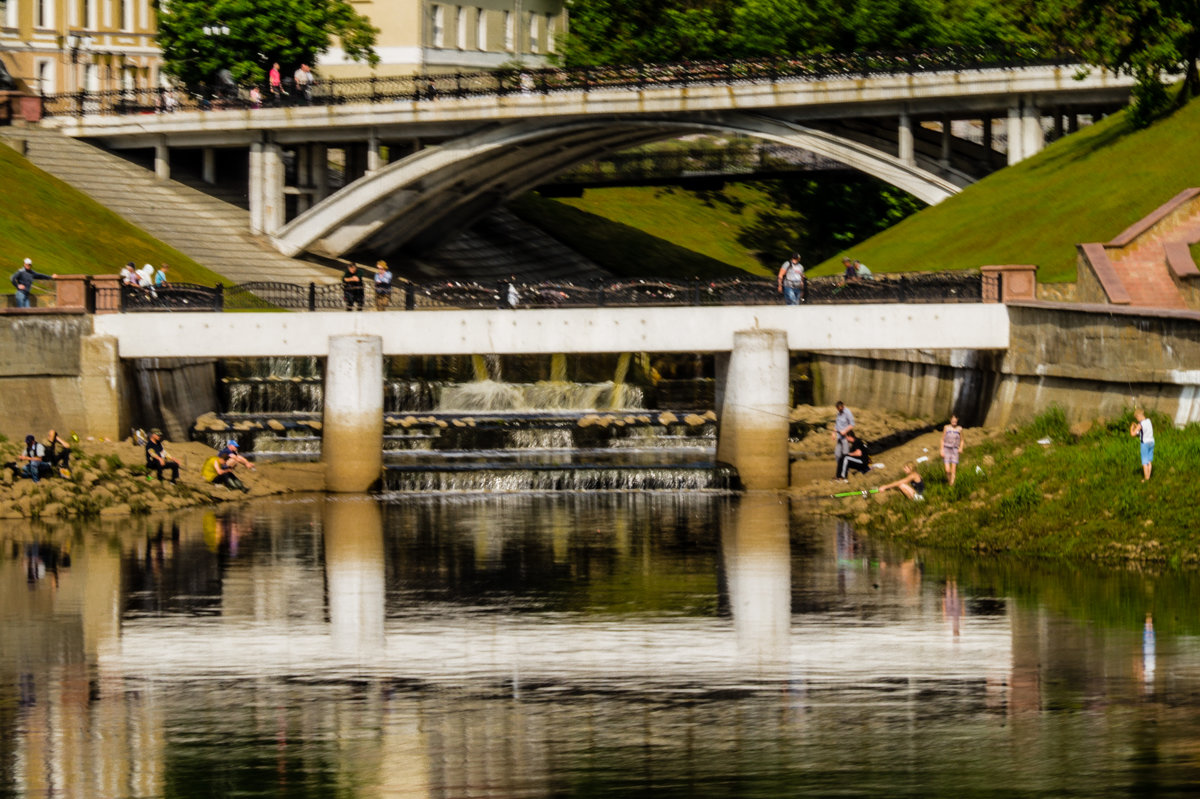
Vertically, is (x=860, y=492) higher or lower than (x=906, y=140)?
lower

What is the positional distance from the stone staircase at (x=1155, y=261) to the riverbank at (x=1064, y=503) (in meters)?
7.42

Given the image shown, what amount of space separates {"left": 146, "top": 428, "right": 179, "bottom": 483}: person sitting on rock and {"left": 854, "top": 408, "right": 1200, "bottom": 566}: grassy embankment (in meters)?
13.9

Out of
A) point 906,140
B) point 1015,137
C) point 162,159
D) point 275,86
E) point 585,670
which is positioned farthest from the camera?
point 162,159

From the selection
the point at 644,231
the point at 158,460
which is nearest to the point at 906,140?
the point at 644,231

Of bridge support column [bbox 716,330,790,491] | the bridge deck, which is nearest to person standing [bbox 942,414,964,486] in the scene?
bridge support column [bbox 716,330,790,491]

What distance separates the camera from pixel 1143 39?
57656 millimetres

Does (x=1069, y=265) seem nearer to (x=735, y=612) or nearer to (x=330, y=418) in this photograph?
(x=330, y=418)

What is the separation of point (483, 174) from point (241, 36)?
12.3m

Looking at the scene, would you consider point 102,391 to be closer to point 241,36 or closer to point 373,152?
point 373,152

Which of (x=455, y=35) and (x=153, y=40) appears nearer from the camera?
(x=153, y=40)

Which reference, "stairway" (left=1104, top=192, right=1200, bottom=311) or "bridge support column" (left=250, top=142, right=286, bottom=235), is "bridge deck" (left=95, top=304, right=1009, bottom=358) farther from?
"bridge support column" (left=250, top=142, right=286, bottom=235)

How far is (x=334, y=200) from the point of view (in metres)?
75.7

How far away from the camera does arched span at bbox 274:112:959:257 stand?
66.4 metres

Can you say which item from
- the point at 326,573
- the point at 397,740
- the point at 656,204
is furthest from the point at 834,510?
the point at 656,204
